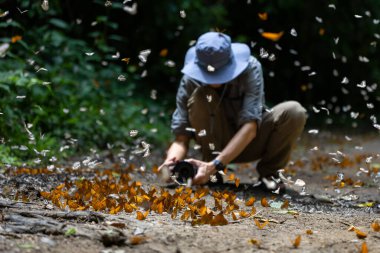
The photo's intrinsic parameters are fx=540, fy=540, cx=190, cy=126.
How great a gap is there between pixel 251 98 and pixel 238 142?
1.16 ft

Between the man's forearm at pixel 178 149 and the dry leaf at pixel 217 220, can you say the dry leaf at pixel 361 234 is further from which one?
the man's forearm at pixel 178 149

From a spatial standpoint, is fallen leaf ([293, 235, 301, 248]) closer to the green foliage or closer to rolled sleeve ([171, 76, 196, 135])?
rolled sleeve ([171, 76, 196, 135])

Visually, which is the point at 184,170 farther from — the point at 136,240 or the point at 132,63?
the point at 132,63

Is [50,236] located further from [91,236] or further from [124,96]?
[124,96]

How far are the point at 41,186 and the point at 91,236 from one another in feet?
4.83

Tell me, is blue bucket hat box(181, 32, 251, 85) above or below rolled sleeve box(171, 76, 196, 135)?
above

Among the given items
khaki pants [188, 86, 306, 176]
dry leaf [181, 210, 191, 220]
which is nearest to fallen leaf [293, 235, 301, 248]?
dry leaf [181, 210, 191, 220]

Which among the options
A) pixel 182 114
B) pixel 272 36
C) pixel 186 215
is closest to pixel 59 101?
pixel 182 114

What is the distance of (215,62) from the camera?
385 centimetres

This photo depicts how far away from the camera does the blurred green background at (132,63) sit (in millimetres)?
5527

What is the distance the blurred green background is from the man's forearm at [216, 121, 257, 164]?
1.72 ft

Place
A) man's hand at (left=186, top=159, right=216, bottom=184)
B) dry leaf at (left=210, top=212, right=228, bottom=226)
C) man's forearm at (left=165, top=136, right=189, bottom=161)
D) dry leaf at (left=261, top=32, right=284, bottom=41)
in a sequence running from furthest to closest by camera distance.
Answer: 1. dry leaf at (left=261, top=32, right=284, bottom=41)
2. man's forearm at (left=165, top=136, right=189, bottom=161)
3. man's hand at (left=186, top=159, right=216, bottom=184)
4. dry leaf at (left=210, top=212, right=228, bottom=226)

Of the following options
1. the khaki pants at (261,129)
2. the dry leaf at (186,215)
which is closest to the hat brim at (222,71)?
the khaki pants at (261,129)

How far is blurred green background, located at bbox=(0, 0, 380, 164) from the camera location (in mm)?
5527
